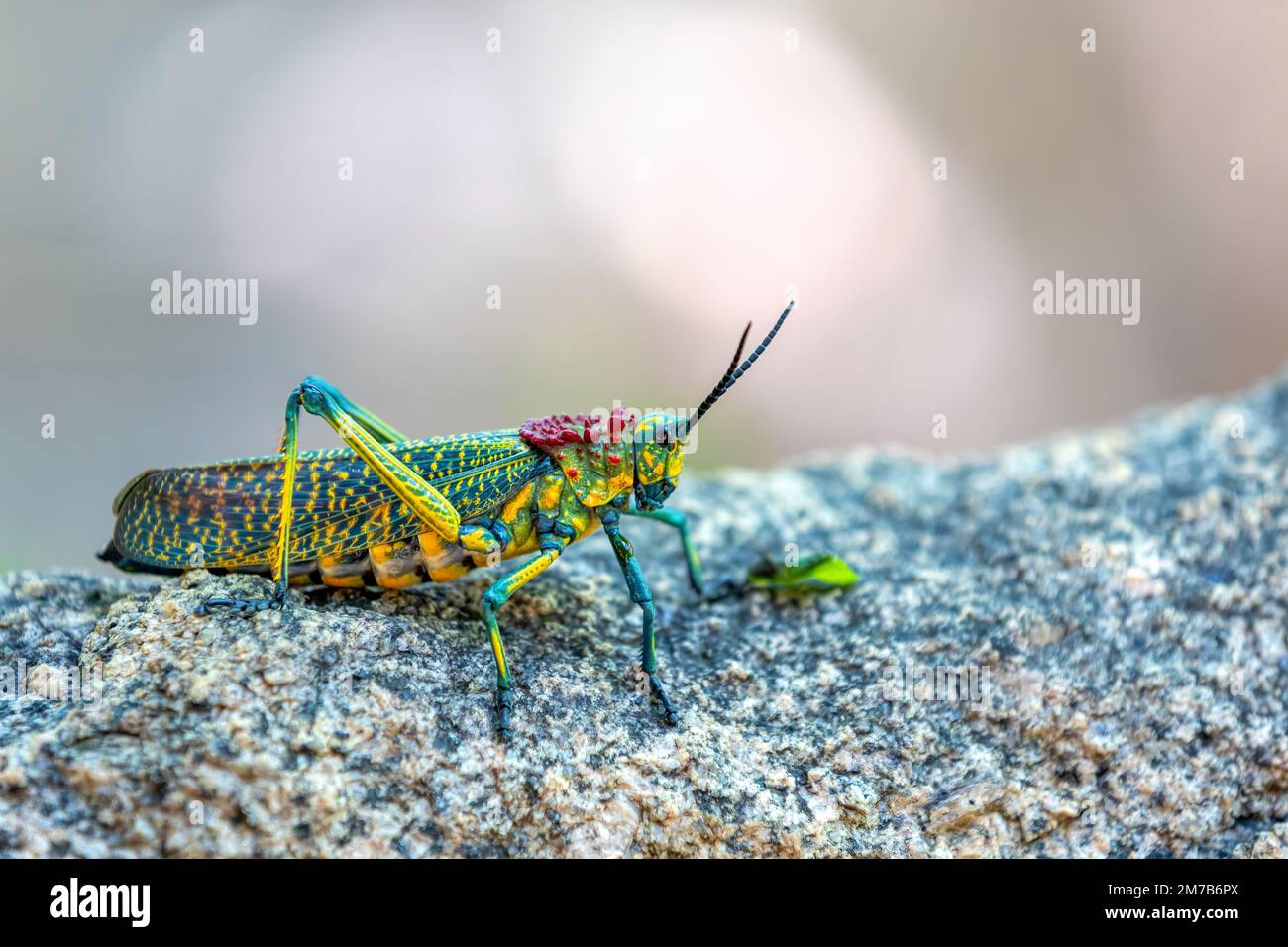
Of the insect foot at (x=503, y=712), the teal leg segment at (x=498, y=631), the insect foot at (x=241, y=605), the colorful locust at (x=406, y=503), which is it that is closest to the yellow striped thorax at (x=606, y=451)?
the colorful locust at (x=406, y=503)

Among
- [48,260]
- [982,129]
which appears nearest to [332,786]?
[48,260]

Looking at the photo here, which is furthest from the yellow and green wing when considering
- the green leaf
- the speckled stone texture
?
the green leaf

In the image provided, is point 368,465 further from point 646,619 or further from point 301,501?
point 646,619
